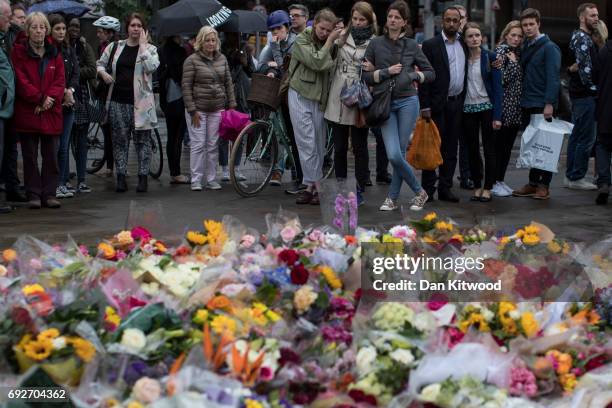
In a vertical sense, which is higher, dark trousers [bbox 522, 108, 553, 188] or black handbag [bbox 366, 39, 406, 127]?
black handbag [bbox 366, 39, 406, 127]

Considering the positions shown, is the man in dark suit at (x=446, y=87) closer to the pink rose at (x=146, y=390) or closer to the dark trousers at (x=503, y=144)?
the dark trousers at (x=503, y=144)

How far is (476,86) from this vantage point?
1025 centimetres

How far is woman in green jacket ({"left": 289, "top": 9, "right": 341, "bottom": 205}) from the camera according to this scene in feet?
31.4

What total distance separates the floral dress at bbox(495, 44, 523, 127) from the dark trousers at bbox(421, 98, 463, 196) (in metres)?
0.49

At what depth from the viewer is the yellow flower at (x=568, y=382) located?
3.90m

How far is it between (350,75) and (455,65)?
46.1 inches

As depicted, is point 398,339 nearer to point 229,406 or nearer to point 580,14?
point 229,406

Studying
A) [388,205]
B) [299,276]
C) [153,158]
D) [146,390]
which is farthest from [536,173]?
[146,390]

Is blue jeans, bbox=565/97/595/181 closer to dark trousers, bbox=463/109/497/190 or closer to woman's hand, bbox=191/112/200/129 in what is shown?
dark trousers, bbox=463/109/497/190

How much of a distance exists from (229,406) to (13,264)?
181cm

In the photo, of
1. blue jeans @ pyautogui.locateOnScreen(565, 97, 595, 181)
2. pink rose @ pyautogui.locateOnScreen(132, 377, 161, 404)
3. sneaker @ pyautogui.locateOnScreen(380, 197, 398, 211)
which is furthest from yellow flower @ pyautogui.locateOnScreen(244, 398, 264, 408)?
blue jeans @ pyautogui.locateOnScreen(565, 97, 595, 181)

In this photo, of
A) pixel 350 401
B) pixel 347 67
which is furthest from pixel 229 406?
pixel 347 67

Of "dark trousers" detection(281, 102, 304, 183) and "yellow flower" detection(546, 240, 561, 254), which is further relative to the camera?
"dark trousers" detection(281, 102, 304, 183)

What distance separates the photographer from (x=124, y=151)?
10.8 m
